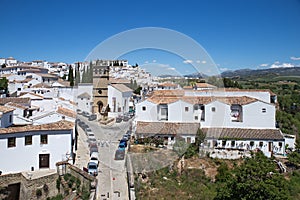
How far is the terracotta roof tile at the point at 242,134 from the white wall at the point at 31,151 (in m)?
4.01

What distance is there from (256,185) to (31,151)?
4.53 metres

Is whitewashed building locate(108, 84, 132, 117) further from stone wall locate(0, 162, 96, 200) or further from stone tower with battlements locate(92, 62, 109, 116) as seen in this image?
stone wall locate(0, 162, 96, 200)

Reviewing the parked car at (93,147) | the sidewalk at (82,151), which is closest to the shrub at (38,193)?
the sidewalk at (82,151)

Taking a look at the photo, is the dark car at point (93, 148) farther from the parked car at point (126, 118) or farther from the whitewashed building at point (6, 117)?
the whitewashed building at point (6, 117)

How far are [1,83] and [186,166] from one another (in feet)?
36.7

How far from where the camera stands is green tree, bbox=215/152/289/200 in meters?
3.77

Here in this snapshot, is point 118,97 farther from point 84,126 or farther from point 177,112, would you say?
point 177,112

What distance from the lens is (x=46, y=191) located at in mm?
5195

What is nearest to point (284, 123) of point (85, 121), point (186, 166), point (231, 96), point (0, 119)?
point (231, 96)

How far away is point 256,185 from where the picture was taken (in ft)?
12.6

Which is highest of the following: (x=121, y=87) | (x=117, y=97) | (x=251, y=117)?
(x=121, y=87)

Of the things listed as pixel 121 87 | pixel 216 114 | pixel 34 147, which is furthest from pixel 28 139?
pixel 216 114

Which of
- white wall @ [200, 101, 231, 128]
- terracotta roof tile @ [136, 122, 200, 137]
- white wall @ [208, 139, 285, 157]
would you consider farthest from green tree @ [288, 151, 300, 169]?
terracotta roof tile @ [136, 122, 200, 137]

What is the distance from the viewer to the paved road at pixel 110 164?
4.73 metres
